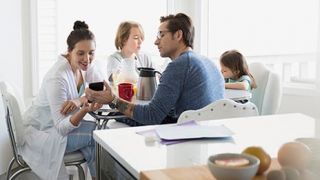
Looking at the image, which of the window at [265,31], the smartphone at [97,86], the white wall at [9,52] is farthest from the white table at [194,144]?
the window at [265,31]

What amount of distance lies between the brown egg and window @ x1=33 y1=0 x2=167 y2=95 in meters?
3.18

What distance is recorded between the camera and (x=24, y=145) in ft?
9.25

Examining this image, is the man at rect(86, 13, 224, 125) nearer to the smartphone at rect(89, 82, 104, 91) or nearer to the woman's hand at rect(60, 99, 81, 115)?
the smartphone at rect(89, 82, 104, 91)

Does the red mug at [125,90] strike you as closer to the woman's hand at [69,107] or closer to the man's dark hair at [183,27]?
the woman's hand at [69,107]

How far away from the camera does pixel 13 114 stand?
8.86ft

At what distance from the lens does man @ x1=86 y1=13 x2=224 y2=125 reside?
2.35m

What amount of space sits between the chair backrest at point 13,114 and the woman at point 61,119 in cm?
6

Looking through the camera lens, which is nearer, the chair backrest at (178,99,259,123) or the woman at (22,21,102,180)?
the chair backrest at (178,99,259,123)

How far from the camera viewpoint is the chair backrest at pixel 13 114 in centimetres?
268

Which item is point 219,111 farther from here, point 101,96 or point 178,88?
point 101,96

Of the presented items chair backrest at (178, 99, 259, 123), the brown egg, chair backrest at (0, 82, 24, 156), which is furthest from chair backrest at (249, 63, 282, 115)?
the brown egg

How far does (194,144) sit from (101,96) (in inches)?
45.1

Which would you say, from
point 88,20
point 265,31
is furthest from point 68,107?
point 265,31

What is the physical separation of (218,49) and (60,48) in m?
1.66
